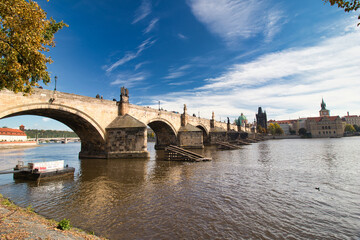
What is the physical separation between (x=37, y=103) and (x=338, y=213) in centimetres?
2032

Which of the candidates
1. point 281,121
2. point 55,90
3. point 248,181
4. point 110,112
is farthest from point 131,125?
point 281,121

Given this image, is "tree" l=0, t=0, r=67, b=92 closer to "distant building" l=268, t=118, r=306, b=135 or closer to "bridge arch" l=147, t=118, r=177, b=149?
"bridge arch" l=147, t=118, r=177, b=149

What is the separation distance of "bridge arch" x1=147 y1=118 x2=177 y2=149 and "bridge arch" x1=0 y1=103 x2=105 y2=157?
12.9 meters

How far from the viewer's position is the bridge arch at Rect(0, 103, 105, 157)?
654 inches

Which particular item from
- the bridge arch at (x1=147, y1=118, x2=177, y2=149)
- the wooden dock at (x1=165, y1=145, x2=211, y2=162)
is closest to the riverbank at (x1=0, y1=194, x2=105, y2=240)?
the wooden dock at (x1=165, y1=145, x2=211, y2=162)

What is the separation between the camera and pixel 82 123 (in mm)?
20297

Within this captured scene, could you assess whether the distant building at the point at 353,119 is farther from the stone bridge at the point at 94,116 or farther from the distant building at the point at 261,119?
the stone bridge at the point at 94,116

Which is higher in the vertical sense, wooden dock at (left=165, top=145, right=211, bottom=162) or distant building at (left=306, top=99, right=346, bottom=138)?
distant building at (left=306, top=99, right=346, bottom=138)

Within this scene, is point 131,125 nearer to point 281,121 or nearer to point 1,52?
point 1,52

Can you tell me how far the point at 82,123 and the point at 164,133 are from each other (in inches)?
735

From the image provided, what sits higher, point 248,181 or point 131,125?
point 131,125

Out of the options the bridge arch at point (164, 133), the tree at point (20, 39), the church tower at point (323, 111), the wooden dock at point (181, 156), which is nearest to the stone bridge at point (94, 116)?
the wooden dock at point (181, 156)

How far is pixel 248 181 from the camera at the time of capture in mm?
10102

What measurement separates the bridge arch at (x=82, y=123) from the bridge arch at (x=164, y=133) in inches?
506
